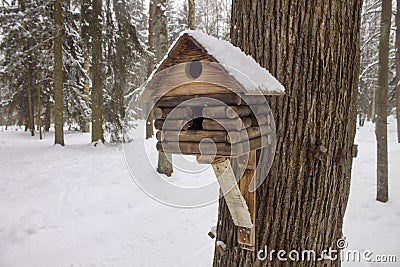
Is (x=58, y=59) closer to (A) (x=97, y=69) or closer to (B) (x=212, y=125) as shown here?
(A) (x=97, y=69)

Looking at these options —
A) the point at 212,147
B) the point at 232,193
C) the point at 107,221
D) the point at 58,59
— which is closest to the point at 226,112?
the point at 212,147

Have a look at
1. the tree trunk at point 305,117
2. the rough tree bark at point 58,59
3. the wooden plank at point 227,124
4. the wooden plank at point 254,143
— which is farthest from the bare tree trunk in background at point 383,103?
the rough tree bark at point 58,59

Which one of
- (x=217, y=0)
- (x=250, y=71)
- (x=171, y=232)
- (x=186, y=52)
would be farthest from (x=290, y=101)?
(x=217, y=0)

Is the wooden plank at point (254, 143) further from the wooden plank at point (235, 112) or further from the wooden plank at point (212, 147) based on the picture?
the wooden plank at point (235, 112)

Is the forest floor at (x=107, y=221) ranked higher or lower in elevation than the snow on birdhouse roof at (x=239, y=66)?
lower

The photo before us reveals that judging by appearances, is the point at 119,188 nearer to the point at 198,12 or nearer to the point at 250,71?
the point at 250,71

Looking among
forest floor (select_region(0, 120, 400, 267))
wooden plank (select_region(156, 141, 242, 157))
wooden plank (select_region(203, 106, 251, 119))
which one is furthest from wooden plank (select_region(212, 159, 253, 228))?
forest floor (select_region(0, 120, 400, 267))

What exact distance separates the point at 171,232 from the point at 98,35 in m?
7.78

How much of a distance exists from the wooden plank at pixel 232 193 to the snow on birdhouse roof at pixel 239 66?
39 cm

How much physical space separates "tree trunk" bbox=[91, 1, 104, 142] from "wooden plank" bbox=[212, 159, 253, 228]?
9.60m

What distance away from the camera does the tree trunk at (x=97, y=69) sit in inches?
379

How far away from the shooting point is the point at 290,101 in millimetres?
1569

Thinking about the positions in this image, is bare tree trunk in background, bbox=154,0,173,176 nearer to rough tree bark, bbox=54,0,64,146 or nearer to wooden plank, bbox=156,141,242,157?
rough tree bark, bbox=54,0,64,146

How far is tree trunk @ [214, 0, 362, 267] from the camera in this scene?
154 centimetres
